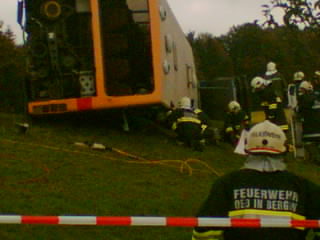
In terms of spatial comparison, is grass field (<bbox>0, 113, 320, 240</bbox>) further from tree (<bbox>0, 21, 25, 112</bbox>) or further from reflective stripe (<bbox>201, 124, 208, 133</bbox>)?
tree (<bbox>0, 21, 25, 112</bbox>)

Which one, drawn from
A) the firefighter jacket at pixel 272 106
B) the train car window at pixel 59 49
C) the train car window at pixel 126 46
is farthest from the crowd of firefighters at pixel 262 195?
the train car window at pixel 59 49

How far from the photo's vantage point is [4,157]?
13781 mm

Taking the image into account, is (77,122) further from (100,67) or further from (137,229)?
(137,229)

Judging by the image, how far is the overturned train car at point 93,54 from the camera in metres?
17.5

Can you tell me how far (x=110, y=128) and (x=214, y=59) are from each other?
44597mm

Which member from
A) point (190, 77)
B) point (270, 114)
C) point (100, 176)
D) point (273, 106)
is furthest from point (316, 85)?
point (190, 77)

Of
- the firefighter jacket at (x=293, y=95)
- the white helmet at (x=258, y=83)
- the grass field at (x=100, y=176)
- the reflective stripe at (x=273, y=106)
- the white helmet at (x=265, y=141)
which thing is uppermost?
the white helmet at (x=258, y=83)

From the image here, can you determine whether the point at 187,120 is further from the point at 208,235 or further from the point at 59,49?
the point at 208,235

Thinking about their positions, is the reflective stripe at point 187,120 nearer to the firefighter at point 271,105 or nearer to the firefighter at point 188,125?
the firefighter at point 188,125

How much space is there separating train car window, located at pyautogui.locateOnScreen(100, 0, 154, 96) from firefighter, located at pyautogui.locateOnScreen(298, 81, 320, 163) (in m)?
2.85

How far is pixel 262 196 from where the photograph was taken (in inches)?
217

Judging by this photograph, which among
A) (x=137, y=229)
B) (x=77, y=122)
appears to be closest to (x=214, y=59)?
(x=77, y=122)

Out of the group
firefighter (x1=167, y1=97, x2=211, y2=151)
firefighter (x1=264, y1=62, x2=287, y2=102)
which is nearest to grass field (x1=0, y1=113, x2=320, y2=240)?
firefighter (x1=167, y1=97, x2=211, y2=151)

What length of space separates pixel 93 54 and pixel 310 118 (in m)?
4.22
